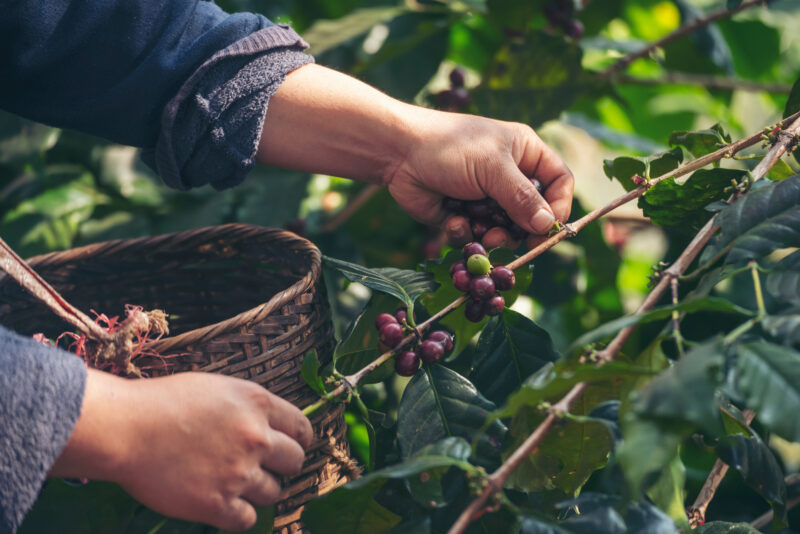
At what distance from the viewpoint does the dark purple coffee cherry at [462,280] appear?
0.80 metres

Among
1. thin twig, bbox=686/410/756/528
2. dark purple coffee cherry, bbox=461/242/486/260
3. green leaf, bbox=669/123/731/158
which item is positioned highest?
green leaf, bbox=669/123/731/158

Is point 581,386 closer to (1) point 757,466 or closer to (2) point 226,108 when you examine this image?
(1) point 757,466

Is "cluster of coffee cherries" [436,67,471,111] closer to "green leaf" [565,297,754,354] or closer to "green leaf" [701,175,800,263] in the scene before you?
"green leaf" [701,175,800,263]

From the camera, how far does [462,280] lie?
2.64 ft

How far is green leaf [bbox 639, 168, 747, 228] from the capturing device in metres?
0.86

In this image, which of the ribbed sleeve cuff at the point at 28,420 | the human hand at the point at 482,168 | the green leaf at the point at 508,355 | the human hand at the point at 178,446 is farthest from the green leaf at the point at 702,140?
the ribbed sleeve cuff at the point at 28,420

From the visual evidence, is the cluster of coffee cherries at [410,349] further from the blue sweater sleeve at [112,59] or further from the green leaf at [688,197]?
the blue sweater sleeve at [112,59]

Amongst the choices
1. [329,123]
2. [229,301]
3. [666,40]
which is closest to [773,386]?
[329,123]

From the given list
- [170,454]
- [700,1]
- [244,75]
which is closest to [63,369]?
[170,454]

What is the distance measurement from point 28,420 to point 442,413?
402 millimetres

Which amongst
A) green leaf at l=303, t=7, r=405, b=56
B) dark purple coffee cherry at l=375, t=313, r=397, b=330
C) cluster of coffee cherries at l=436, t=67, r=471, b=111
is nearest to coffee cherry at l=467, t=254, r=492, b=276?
dark purple coffee cherry at l=375, t=313, r=397, b=330

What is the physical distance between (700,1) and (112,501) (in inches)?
102

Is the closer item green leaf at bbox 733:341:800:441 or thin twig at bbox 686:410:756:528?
green leaf at bbox 733:341:800:441

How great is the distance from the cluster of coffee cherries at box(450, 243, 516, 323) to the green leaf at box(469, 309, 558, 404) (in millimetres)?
30
